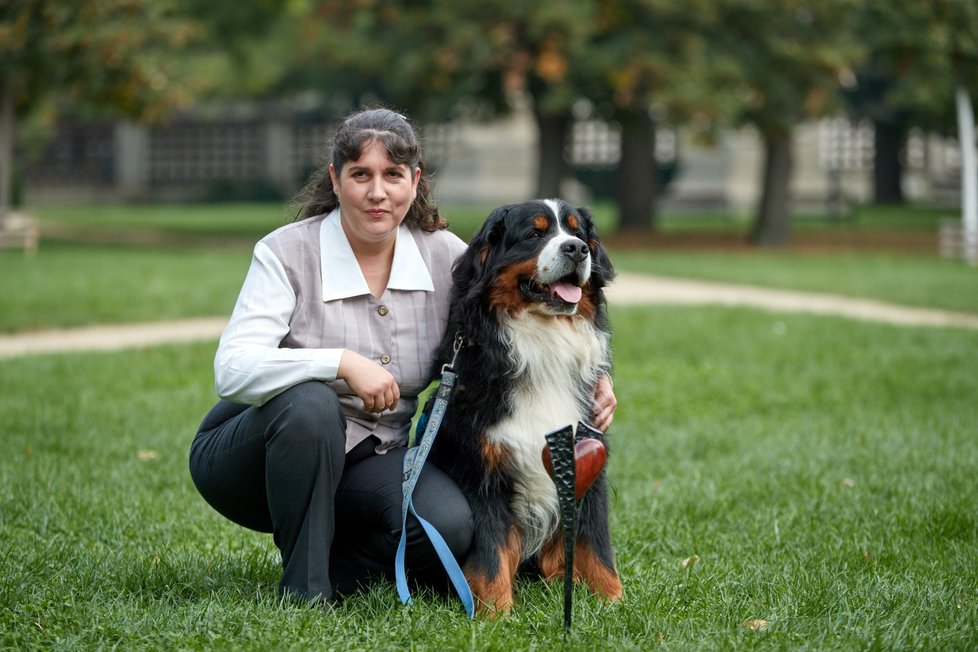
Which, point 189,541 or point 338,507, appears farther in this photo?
point 189,541

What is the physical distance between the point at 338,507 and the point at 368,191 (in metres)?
1.09

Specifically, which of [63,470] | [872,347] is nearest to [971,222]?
[872,347]

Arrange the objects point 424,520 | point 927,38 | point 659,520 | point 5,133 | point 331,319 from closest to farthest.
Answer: point 424,520, point 331,319, point 659,520, point 927,38, point 5,133

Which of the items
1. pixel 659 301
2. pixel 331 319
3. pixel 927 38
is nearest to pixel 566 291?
pixel 331 319

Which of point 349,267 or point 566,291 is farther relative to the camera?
point 349,267

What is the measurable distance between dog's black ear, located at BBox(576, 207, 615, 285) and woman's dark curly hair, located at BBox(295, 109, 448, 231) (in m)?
0.59

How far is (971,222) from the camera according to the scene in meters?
18.8

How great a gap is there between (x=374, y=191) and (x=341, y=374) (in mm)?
613

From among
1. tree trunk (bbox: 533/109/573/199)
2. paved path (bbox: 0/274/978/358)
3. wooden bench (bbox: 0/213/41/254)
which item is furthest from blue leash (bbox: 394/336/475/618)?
tree trunk (bbox: 533/109/573/199)

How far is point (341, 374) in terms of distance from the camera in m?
3.67

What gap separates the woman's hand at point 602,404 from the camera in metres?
3.94

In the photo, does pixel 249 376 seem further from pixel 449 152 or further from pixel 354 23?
pixel 449 152

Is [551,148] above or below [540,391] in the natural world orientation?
above

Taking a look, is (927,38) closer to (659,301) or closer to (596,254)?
(659,301)
